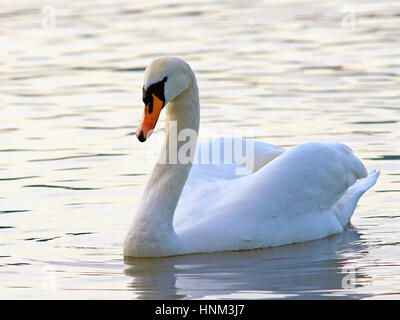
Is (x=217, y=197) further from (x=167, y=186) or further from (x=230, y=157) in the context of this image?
(x=230, y=157)

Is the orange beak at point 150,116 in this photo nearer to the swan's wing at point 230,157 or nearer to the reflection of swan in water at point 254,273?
the reflection of swan in water at point 254,273

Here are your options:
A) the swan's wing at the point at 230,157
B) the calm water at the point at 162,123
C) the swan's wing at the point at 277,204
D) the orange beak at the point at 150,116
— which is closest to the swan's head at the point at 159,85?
the orange beak at the point at 150,116

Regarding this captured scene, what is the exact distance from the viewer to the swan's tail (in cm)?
1145

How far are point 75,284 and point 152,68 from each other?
183cm

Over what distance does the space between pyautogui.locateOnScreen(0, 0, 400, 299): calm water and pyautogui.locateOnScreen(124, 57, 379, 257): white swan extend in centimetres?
14

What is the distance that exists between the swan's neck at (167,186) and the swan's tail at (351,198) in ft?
5.35

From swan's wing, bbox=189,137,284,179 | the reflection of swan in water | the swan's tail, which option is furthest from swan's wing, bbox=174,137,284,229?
the swan's tail

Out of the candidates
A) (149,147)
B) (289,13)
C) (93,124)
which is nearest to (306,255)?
(149,147)

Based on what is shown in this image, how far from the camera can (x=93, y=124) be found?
15953mm

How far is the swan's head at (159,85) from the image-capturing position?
9883 mm

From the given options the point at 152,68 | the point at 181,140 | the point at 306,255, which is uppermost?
the point at 152,68
